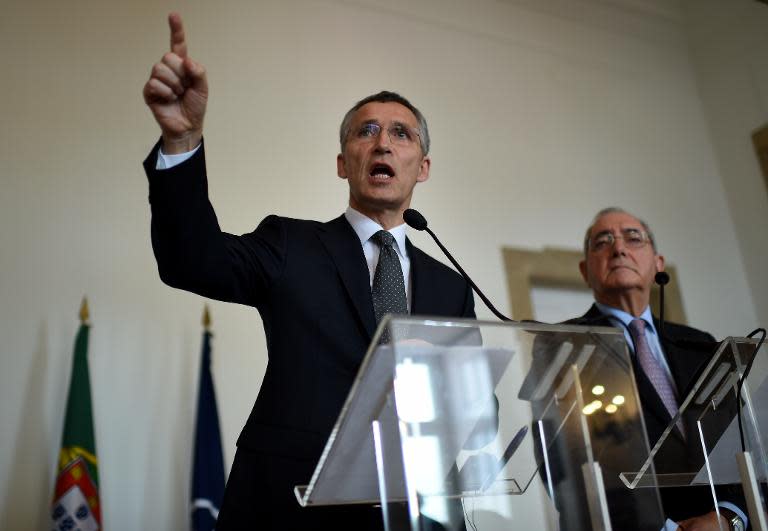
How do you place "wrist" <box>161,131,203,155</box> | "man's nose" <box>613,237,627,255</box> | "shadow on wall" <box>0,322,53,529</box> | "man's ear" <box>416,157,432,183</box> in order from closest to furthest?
"wrist" <box>161,131,203,155</box>, "man's ear" <box>416,157,432,183</box>, "man's nose" <box>613,237,627,255</box>, "shadow on wall" <box>0,322,53,529</box>

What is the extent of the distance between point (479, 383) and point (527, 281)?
3.91 metres

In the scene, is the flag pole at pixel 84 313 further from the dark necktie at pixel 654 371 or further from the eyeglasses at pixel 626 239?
the dark necktie at pixel 654 371

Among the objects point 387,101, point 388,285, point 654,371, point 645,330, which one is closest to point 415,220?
point 388,285

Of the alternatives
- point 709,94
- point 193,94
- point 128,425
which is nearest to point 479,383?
point 193,94

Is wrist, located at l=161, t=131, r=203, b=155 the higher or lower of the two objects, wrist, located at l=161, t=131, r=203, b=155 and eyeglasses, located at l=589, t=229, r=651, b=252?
the lower

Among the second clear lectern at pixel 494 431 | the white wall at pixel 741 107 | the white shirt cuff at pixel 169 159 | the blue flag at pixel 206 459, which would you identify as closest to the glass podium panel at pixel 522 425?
the second clear lectern at pixel 494 431

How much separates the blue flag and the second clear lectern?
237cm

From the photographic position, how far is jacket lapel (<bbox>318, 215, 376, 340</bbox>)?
80.0 inches

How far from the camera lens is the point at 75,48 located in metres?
4.64

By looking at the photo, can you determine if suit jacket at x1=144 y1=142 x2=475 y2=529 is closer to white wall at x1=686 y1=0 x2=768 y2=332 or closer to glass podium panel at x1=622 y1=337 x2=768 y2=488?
glass podium panel at x1=622 y1=337 x2=768 y2=488

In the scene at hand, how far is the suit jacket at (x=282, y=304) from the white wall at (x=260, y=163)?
2129mm

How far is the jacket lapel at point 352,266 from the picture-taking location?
203cm

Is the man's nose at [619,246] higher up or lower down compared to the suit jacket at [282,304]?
higher up

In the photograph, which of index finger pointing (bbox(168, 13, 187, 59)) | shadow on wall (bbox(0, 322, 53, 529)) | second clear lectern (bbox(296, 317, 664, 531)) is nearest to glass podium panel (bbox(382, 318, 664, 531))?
second clear lectern (bbox(296, 317, 664, 531))
